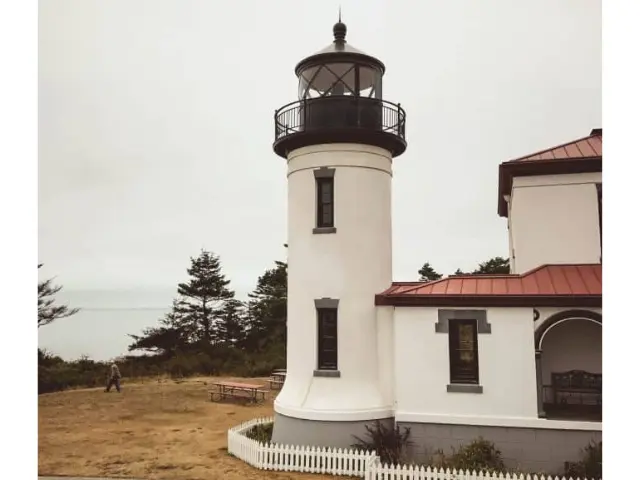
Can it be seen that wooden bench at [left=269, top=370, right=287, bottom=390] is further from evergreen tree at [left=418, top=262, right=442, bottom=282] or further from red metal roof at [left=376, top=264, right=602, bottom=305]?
red metal roof at [left=376, top=264, right=602, bottom=305]

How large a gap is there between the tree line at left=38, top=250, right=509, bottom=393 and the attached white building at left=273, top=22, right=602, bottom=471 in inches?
89.8

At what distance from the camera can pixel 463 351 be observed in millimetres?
4520

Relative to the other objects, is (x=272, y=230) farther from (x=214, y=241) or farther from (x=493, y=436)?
(x=493, y=436)

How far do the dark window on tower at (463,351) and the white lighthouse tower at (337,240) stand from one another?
65 centimetres

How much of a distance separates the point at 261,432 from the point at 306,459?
1.04 meters

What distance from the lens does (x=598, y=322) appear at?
4238 mm

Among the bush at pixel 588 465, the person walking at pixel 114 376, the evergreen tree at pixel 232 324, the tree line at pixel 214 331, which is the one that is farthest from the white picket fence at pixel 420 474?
the evergreen tree at pixel 232 324

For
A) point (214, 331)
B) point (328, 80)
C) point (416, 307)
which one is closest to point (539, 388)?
point (416, 307)

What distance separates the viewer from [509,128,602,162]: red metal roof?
470 cm

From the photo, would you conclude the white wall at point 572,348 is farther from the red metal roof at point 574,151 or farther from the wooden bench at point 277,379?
the wooden bench at point 277,379

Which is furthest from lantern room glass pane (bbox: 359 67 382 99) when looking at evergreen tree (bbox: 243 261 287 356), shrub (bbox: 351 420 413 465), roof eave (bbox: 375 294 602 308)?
evergreen tree (bbox: 243 261 287 356)
